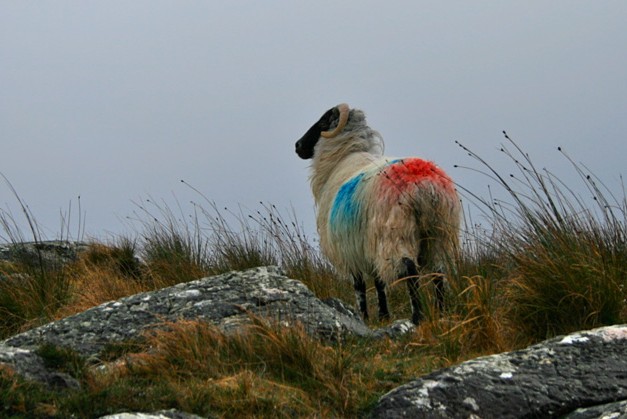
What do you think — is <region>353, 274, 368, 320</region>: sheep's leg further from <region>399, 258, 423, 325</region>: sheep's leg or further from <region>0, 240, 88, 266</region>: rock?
<region>0, 240, 88, 266</region>: rock

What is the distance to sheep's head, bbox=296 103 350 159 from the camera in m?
9.55

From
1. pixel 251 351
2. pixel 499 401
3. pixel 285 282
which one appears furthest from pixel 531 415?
pixel 285 282

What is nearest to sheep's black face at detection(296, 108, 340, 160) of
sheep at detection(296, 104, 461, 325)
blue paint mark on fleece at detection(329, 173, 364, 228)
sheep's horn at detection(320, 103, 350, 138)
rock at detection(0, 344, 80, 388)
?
sheep's horn at detection(320, 103, 350, 138)

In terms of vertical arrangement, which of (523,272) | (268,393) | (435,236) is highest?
(435,236)

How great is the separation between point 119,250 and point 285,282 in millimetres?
5772

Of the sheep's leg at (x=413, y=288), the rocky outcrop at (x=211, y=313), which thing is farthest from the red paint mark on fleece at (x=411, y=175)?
the rocky outcrop at (x=211, y=313)

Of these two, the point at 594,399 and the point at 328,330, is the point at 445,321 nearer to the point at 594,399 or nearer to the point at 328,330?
the point at 328,330

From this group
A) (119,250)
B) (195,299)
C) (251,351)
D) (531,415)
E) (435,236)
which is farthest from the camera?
(119,250)

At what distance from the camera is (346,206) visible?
8.17m

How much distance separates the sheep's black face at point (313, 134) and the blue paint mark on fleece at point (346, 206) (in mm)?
1631

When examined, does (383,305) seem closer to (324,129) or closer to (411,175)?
(411,175)

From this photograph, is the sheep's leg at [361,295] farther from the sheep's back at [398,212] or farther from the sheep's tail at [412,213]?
the sheep's tail at [412,213]

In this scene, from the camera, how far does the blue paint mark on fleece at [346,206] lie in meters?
8.06

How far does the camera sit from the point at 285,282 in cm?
709
